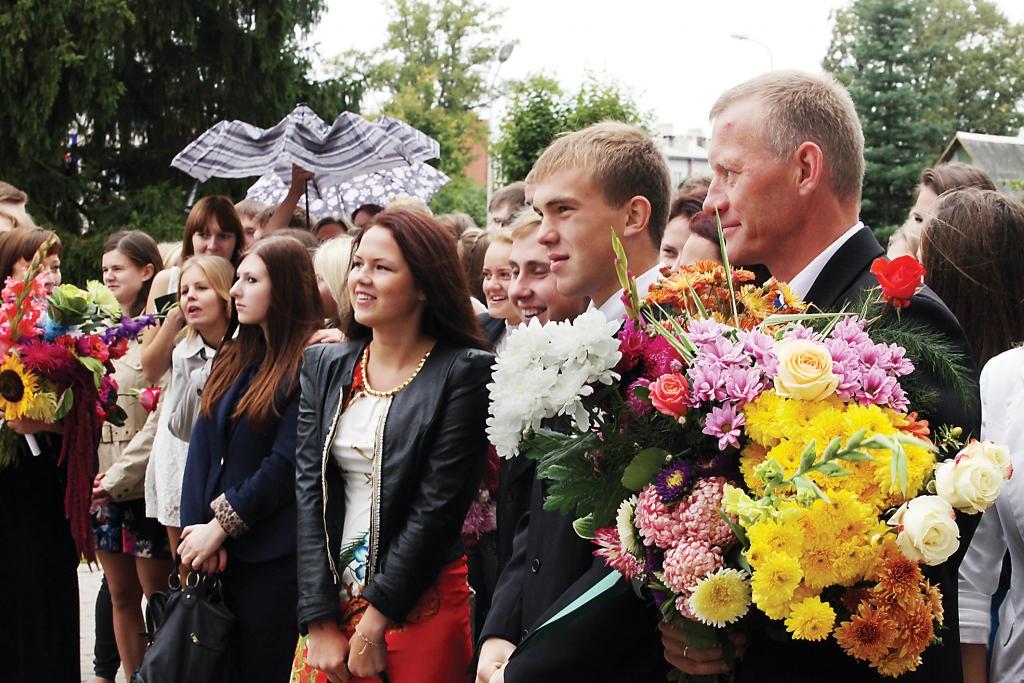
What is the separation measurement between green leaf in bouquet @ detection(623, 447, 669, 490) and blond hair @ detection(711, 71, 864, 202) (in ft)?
2.68

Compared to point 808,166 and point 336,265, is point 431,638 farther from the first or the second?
point 808,166

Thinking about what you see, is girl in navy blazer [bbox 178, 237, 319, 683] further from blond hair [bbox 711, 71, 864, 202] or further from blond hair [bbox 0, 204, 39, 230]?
blond hair [bbox 711, 71, 864, 202]

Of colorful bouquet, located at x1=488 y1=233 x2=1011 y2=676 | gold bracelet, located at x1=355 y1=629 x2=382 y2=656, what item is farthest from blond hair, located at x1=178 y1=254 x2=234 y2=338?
colorful bouquet, located at x1=488 y1=233 x2=1011 y2=676

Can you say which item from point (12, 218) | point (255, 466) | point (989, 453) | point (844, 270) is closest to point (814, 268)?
point (844, 270)

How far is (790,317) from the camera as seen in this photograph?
7.12ft

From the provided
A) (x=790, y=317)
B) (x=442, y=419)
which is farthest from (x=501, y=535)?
(x=790, y=317)

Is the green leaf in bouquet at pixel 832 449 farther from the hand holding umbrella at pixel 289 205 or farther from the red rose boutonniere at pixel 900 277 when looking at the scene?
the hand holding umbrella at pixel 289 205

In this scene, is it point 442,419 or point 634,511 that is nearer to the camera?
point 634,511

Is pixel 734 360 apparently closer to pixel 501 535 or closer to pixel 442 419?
pixel 501 535

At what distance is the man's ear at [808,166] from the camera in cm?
252

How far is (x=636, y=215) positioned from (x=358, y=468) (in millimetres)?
1355

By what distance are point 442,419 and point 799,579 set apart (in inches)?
84.5

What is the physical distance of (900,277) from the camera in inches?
81.2

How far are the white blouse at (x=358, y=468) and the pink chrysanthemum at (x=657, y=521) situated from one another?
195 centimetres
